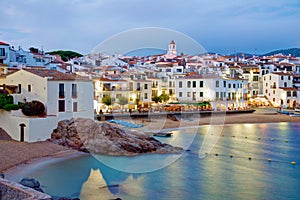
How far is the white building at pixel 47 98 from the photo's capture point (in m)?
19.7

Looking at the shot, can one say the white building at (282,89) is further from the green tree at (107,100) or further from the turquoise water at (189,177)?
the turquoise water at (189,177)

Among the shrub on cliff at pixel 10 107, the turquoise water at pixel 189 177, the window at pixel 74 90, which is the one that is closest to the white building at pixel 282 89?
the turquoise water at pixel 189 177

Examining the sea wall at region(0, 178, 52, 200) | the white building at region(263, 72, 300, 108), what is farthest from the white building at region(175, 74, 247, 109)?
the sea wall at region(0, 178, 52, 200)

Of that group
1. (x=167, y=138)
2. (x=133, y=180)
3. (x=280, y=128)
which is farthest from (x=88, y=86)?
(x=280, y=128)

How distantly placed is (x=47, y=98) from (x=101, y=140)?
14.5 feet

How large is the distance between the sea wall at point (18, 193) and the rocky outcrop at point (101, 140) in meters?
10.3

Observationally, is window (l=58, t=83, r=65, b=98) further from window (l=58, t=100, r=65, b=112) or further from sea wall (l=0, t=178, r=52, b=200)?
sea wall (l=0, t=178, r=52, b=200)

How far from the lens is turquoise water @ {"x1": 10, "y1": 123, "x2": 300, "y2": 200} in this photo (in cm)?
1323

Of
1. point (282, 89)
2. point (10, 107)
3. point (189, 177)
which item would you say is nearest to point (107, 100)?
point (10, 107)

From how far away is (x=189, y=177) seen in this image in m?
15.5

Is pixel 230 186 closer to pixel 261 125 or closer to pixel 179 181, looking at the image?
pixel 179 181

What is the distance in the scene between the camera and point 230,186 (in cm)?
1434

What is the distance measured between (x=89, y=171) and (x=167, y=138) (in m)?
9.64

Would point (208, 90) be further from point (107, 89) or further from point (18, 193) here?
point (18, 193)
